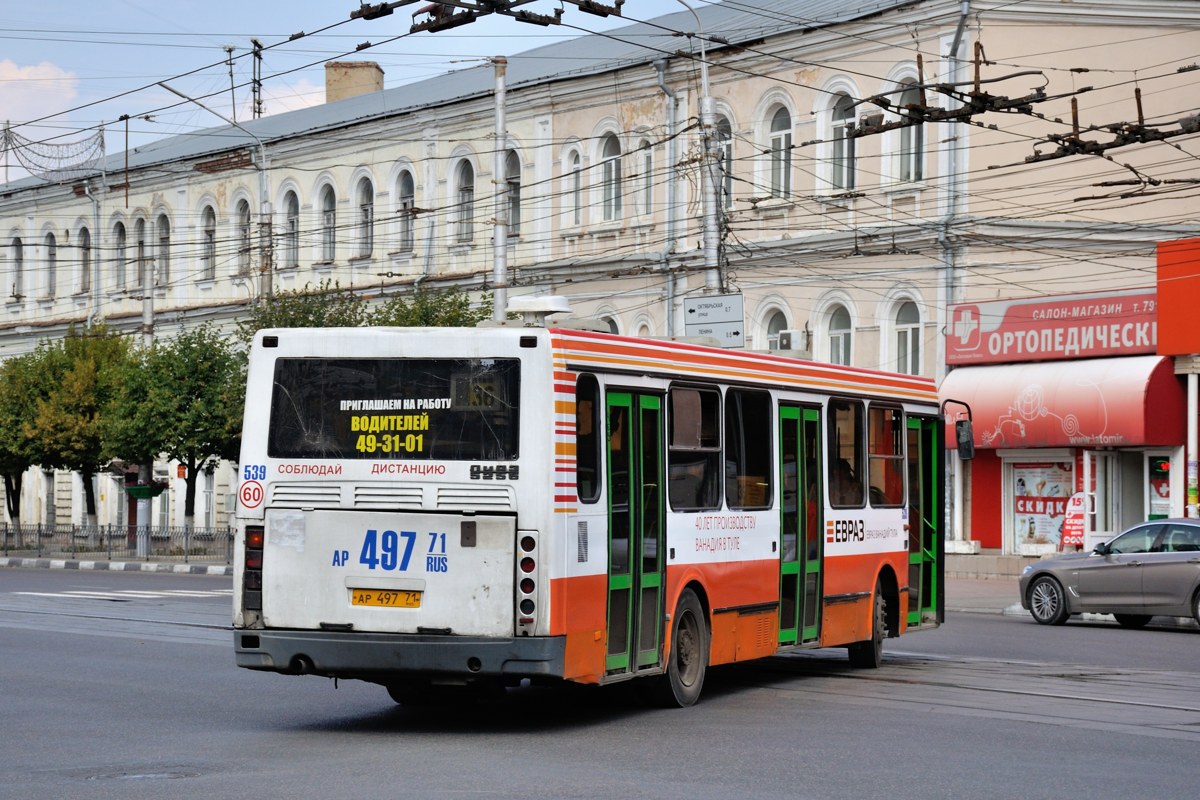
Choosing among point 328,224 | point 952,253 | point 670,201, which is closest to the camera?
point 952,253

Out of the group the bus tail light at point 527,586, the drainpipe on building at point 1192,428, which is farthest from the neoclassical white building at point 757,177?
the bus tail light at point 527,586

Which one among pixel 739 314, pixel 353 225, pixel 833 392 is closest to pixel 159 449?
pixel 353 225

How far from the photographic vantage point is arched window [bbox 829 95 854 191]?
3716 cm

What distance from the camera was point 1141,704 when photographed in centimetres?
1412

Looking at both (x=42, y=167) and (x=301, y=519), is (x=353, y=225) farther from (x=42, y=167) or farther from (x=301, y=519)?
(x=301, y=519)

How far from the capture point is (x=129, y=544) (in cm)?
4534

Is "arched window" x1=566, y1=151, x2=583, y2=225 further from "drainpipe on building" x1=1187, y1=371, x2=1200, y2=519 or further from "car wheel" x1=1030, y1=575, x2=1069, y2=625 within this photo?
"car wheel" x1=1030, y1=575, x2=1069, y2=625

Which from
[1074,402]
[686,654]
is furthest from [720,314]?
[686,654]

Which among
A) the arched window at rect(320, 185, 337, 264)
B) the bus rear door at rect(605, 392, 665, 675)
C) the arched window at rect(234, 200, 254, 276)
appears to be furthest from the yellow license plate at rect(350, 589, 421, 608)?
the arched window at rect(234, 200, 254, 276)

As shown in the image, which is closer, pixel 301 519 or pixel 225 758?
pixel 225 758

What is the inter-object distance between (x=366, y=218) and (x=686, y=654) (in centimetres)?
3697

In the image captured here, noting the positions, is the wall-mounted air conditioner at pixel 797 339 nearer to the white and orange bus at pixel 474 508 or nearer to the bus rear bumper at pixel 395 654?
the white and orange bus at pixel 474 508

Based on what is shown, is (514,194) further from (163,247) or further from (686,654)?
(686,654)

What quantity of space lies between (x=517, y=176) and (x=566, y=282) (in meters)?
3.23
